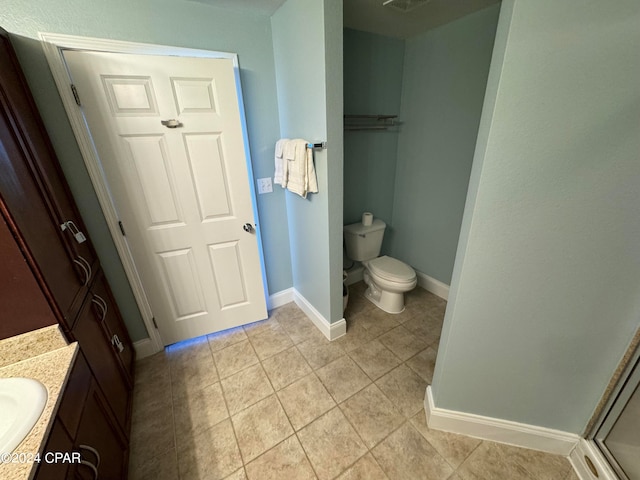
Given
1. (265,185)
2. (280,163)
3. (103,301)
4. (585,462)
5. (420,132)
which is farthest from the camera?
(420,132)

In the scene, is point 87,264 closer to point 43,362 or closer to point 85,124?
point 43,362

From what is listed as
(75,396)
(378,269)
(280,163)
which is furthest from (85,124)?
(378,269)

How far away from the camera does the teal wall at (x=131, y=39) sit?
117 centimetres

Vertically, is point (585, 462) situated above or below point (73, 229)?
below

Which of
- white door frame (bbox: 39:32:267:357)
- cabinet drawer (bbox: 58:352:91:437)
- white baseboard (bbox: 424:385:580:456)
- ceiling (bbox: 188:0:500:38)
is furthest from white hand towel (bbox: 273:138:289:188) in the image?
white baseboard (bbox: 424:385:580:456)

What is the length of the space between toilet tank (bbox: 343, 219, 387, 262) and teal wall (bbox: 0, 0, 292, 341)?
0.72 metres

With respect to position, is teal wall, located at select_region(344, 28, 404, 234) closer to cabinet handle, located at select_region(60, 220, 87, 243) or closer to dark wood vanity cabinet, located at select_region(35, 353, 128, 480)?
cabinet handle, located at select_region(60, 220, 87, 243)

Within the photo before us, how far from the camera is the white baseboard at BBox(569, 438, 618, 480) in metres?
1.02

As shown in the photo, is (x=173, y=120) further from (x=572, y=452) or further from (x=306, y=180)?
(x=572, y=452)

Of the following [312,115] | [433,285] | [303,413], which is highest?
[312,115]

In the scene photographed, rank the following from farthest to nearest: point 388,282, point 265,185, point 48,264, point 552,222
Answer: point 388,282 < point 265,185 < point 48,264 < point 552,222

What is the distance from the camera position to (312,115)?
4.85 feet

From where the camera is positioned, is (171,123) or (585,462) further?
(171,123)

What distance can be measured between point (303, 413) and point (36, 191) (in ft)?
5.41
